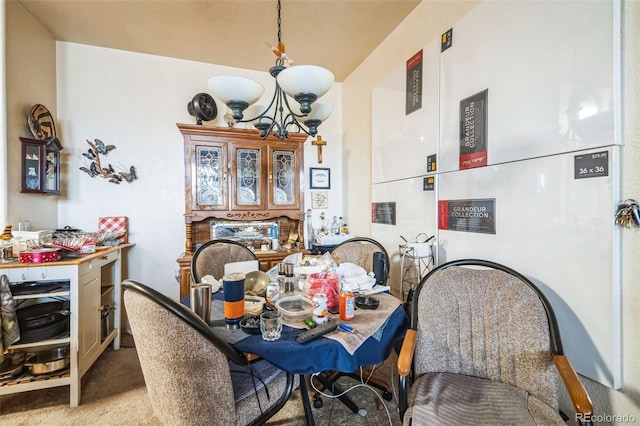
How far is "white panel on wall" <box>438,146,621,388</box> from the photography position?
107 cm

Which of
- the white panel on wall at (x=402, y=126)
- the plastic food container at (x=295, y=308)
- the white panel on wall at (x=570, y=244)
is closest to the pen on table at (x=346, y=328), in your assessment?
the plastic food container at (x=295, y=308)

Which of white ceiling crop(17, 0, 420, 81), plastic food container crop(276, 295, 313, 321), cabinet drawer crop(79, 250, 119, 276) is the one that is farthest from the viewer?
white ceiling crop(17, 0, 420, 81)

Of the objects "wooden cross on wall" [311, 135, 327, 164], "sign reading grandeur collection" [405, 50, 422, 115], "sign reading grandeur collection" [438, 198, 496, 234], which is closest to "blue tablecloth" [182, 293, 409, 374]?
"sign reading grandeur collection" [438, 198, 496, 234]

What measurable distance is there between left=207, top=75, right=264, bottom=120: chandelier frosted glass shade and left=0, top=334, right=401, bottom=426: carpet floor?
5.82 feet

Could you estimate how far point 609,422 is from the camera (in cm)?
112

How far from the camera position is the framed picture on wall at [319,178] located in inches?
129

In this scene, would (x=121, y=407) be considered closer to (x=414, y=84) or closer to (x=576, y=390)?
(x=576, y=390)

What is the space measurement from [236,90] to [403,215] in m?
1.54

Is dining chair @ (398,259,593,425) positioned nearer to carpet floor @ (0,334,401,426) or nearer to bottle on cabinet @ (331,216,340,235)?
carpet floor @ (0,334,401,426)

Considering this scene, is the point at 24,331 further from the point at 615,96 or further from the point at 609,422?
the point at 615,96

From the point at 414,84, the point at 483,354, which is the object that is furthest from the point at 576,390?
the point at 414,84

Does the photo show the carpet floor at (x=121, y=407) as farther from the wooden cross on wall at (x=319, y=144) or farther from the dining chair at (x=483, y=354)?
the wooden cross on wall at (x=319, y=144)

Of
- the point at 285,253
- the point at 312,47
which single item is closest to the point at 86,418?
the point at 285,253

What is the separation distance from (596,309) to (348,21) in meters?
2.47
